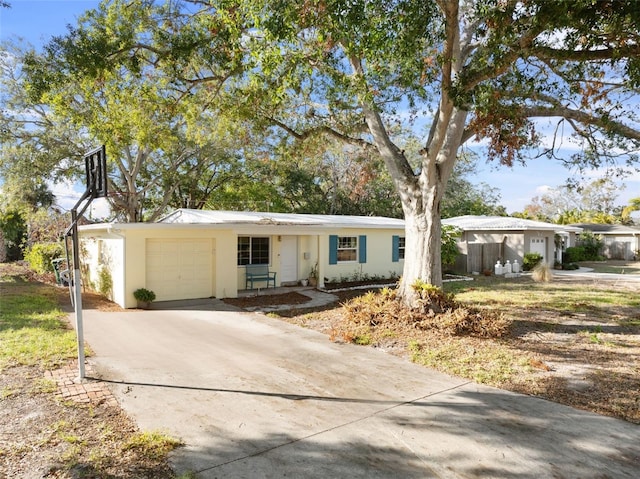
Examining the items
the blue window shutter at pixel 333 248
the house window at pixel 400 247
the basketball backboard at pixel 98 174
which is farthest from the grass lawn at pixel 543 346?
the house window at pixel 400 247

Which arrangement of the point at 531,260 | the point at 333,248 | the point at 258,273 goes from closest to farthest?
the point at 258,273 → the point at 333,248 → the point at 531,260

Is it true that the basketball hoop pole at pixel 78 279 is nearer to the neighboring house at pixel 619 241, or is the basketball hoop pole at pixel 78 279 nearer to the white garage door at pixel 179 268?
the white garage door at pixel 179 268

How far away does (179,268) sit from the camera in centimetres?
1255

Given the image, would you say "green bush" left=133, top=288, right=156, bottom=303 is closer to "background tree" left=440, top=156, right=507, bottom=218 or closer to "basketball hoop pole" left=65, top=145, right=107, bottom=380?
"basketball hoop pole" left=65, top=145, right=107, bottom=380

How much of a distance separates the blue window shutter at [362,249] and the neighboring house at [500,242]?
6.90 m

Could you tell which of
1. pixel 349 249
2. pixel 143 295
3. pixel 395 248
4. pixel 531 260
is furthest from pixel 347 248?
pixel 531 260

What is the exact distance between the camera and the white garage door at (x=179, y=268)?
12078mm

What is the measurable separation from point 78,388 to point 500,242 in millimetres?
21879

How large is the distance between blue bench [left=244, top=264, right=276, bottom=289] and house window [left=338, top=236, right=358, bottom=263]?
11.2 ft

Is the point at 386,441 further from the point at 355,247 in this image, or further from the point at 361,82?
the point at 355,247

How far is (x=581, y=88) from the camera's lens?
894 centimetres

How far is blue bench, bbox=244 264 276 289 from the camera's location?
14531 millimetres

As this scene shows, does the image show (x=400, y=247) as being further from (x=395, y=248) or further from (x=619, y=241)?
(x=619, y=241)

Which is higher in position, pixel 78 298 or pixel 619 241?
pixel 619 241
